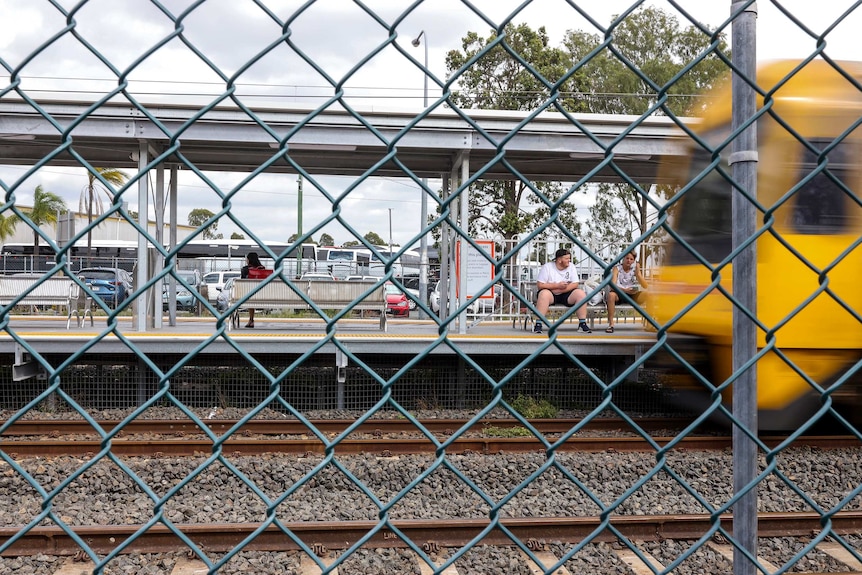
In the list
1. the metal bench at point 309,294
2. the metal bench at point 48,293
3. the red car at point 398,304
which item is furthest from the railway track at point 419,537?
the red car at point 398,304

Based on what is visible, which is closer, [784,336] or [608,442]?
[784,336]

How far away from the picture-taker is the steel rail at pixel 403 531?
14.1 feet

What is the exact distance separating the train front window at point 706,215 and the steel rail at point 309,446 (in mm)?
1812

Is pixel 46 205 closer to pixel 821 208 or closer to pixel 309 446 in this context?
pixel 309 446

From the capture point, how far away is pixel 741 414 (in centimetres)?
161

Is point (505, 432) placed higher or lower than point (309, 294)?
lower

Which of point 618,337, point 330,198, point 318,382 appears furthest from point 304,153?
point 330,198

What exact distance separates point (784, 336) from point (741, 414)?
17.0ft

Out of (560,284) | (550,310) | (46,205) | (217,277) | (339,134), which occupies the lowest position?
(550,310)

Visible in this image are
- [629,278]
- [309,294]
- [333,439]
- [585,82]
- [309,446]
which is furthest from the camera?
[585,82]

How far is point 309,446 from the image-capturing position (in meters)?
6.79

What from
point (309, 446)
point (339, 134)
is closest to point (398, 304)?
point (339, 134)

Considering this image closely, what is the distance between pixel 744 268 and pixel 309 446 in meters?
5.71

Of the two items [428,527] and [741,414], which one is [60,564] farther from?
[741,414]
